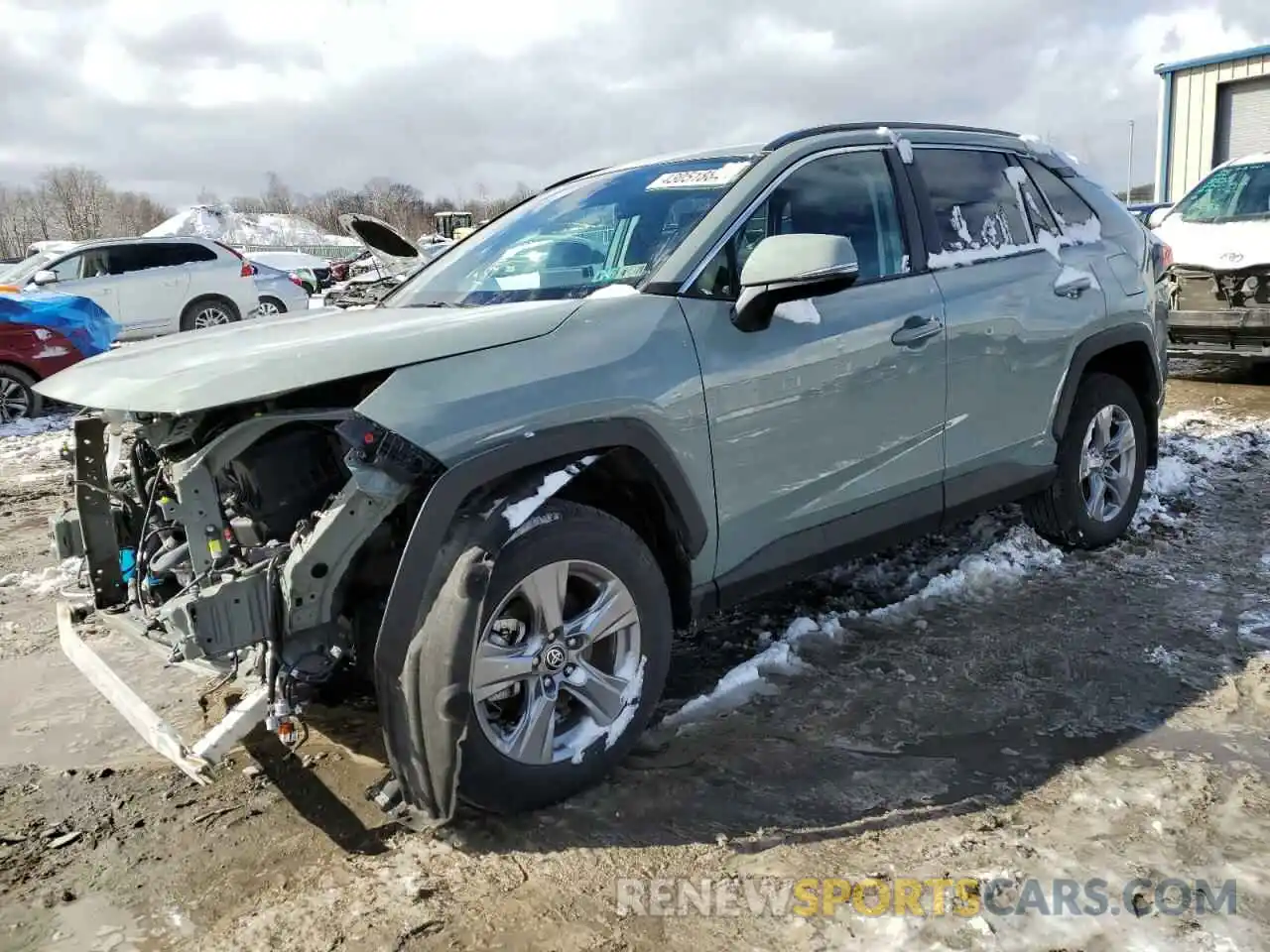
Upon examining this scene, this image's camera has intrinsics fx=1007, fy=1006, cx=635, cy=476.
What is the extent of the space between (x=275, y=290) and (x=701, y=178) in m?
13.3

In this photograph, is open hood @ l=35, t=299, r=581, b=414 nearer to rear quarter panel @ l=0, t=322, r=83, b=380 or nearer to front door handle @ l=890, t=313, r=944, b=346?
front door handle @ l=890, t=313, r=944, b=346

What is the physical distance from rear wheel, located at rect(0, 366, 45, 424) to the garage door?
66.4 ft

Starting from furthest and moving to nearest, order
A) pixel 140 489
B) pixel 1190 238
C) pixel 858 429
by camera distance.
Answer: pixel 1190 238 < pixel 858 429 < pixel 140 489

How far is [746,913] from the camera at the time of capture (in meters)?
2.32

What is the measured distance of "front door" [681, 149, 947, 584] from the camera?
3.03 metres

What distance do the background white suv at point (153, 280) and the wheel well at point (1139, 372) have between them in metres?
11.8

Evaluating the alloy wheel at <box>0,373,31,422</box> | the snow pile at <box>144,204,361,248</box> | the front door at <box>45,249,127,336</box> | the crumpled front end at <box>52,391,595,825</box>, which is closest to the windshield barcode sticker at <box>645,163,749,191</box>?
the crumpled front end at <box>52,391,595,825</box>

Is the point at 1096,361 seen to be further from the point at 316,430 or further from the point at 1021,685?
the point at 316,430

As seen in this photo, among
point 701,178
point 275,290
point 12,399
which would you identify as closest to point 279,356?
point 701,178

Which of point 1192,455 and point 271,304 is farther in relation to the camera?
point 271,304

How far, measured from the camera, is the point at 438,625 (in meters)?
2.42

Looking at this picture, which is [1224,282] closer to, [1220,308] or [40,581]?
[1220,308]

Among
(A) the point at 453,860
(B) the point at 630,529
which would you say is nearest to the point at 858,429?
(B) the point at 630,529

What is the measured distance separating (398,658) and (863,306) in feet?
6.39
